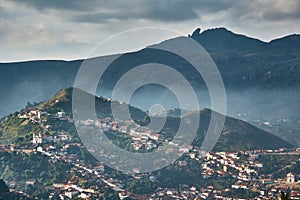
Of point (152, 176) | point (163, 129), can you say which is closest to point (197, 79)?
point (163, 129)

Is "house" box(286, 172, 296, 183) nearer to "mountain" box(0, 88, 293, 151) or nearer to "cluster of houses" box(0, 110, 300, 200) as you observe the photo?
"cluster of houses" box(0, 110, 300, 200)

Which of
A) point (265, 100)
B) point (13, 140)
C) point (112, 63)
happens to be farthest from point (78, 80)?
point (13, 140)

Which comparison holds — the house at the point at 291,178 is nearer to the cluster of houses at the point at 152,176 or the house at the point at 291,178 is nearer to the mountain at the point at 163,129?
the cluster of houses at the point at 152,176

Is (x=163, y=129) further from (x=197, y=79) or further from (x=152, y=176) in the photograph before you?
(x=197, y=79)

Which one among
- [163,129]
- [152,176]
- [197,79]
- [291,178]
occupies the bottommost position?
[291,178]

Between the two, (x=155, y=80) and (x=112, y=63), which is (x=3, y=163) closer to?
(x=155, y=80)

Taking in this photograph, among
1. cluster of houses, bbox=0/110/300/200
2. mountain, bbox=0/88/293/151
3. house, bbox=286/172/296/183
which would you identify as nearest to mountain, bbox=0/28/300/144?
mountain, bbox=0/88/293/151

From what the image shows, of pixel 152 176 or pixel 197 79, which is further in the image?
pixel 197 79

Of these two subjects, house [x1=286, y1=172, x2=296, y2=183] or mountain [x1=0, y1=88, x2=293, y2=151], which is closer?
house [x1=286, y1=172, x2=296, y2=183]
